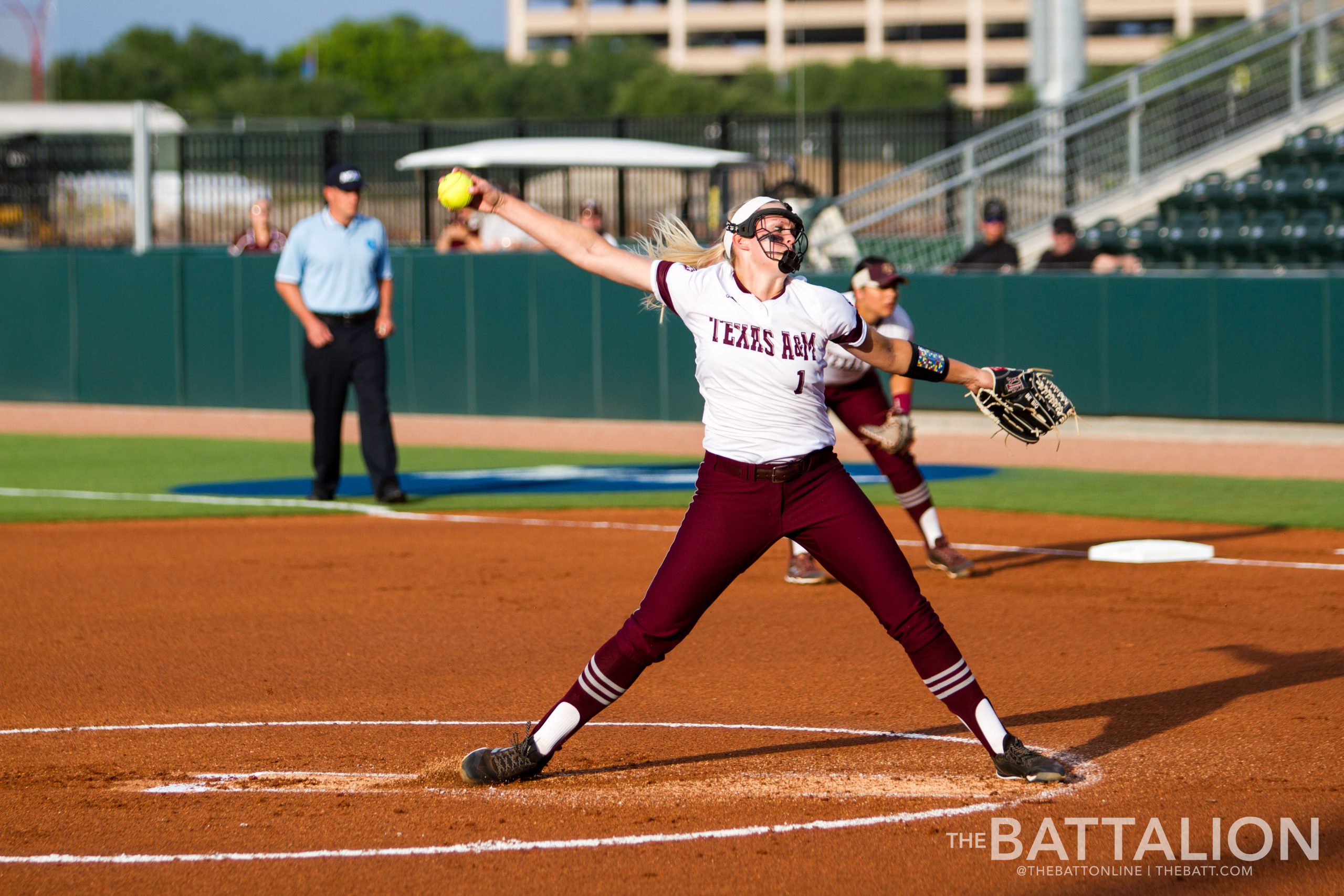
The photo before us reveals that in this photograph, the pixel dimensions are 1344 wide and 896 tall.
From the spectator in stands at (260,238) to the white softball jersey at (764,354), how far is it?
44.1ft

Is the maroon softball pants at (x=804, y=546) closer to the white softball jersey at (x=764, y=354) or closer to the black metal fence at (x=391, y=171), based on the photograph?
the white softball jersey at (x=764, y=354)

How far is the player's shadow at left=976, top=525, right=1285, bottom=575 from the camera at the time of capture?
381 inches

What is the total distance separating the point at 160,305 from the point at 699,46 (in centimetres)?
10568

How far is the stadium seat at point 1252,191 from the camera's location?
18.9 metres

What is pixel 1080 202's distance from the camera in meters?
21.2

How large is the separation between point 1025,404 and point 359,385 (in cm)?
725

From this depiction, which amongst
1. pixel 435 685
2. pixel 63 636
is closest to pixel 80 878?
pixel 435 685

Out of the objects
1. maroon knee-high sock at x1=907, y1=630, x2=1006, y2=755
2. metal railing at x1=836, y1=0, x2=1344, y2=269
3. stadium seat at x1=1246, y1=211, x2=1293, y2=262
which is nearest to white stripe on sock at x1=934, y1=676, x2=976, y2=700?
maroon knee-high sock at x1=907, y1=630, x2=1006, y2=755

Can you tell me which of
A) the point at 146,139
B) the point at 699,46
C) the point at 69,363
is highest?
the point at 699,46

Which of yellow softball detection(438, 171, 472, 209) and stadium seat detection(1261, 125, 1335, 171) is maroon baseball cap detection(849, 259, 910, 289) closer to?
yellow softball detection(438, 171, 472, 209)

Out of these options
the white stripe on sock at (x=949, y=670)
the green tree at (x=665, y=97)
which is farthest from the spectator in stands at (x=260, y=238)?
the green tree at (x=665, y=97)

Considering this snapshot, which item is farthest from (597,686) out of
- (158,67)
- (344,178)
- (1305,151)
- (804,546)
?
(158,67)

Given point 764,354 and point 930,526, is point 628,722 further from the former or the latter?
point 930,526

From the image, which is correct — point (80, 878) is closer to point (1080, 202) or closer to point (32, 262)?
point (32, 262)
